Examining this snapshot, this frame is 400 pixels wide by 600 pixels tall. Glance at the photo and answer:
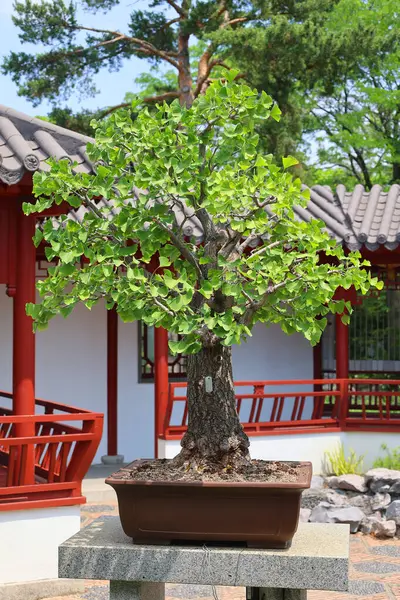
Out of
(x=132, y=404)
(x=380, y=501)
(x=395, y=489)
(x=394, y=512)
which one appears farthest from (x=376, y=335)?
(x=394, y=512)

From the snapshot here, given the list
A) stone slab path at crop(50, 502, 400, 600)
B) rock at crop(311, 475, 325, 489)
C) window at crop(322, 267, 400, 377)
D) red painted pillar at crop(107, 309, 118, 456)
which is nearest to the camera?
stone slab path at crop(50, 502, 400, 600)

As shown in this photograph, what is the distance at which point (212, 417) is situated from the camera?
4.12m

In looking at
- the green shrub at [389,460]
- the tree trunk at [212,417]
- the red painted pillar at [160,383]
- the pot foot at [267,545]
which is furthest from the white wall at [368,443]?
the pot foot at [267,545]

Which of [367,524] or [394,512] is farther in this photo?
[394,512]

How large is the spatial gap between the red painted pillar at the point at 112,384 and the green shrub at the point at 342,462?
274 centimetres

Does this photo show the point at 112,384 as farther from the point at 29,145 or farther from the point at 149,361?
the point at 29,145

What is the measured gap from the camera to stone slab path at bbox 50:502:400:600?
6517mm

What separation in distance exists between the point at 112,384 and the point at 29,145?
5.51 m

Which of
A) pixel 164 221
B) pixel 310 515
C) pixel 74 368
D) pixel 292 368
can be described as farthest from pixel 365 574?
pixel 292 368

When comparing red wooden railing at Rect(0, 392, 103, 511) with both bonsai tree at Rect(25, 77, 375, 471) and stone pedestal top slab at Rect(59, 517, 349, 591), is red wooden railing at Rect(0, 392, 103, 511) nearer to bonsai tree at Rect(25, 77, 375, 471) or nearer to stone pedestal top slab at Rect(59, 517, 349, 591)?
bonsai tree at Rect(25, 77, 375, 471)

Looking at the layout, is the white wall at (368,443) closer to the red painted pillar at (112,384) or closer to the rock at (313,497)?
the rock at (313,497)

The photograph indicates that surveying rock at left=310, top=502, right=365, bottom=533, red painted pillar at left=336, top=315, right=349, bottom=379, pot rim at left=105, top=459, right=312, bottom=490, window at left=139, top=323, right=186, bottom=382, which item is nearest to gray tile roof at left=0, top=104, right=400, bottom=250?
red painted pillar at left=336, top=315, right=349, bottom=379

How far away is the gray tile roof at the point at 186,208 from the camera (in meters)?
6.14

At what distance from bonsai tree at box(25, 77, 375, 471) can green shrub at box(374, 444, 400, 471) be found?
24.2 ft
